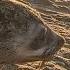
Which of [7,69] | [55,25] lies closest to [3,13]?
[7,69]

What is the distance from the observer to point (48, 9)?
500 centimetres

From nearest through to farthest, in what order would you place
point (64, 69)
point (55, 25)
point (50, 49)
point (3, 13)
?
point (3, 13), point (50, 49), point (64, 69), point (55, 25)

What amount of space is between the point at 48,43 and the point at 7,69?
593mm

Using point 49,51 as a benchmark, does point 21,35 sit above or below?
above

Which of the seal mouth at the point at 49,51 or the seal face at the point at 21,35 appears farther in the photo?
the seal mouth at the point at 49,51

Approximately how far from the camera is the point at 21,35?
272 centimetres

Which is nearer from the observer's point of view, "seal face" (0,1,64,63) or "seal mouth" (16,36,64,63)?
"seal face" (0,1,64,63)

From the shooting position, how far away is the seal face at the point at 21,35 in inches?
105

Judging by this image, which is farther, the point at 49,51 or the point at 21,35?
the point at 49,51

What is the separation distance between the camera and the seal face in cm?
267

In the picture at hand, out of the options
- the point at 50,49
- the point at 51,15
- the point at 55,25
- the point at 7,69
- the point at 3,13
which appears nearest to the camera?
the point at 3,13

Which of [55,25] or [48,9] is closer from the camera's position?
[55,25]

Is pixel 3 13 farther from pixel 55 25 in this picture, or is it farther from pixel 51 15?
pixel 51 15

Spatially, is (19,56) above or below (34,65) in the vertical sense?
above
